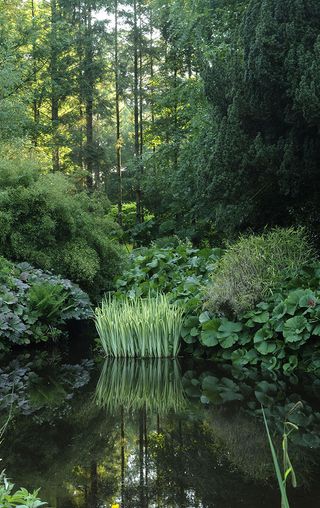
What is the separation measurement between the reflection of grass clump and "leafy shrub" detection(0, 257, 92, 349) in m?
1.22

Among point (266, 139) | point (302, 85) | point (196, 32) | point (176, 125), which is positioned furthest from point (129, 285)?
point (176, 125)

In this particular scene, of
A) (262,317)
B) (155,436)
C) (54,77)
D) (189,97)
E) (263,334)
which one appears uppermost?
(54,77)

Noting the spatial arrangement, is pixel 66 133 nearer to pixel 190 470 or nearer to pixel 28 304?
pixel 28 304

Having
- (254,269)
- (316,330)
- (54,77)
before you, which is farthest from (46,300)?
(54,77)

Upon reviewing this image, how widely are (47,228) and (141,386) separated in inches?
133

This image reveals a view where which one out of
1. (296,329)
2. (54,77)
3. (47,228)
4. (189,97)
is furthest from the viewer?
(54,77)

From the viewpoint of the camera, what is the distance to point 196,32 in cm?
1013

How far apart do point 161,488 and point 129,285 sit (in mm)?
5834

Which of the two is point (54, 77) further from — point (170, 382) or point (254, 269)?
point (170, 382)

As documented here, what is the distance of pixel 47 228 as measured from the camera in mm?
7703

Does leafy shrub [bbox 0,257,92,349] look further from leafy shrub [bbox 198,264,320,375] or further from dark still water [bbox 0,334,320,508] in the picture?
leafy shrub [bbox 198,264,320,375]

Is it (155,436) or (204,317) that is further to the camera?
(204,317)

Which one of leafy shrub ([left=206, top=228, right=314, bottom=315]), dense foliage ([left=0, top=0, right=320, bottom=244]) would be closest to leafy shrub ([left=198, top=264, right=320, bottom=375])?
leafy shrub ([left=206, top=228, right=314, bottom=315])

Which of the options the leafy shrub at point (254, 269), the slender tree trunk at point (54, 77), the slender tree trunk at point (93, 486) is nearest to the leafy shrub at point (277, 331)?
the leafy shrub at point (254, 269)
